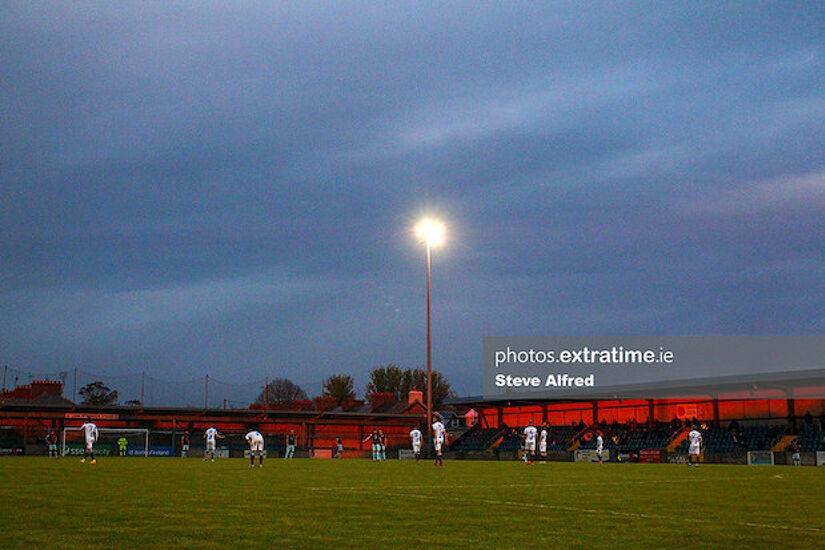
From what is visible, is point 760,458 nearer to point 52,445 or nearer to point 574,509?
point 574,509

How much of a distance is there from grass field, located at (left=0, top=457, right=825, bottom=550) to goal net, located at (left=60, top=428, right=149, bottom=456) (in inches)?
1752

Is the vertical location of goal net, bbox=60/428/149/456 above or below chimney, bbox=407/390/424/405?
below

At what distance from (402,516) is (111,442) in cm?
5819

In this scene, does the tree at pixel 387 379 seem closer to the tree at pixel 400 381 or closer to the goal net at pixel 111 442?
the tree at pixel 400 381

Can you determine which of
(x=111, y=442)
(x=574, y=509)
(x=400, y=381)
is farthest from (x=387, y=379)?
(x=574, y=509)

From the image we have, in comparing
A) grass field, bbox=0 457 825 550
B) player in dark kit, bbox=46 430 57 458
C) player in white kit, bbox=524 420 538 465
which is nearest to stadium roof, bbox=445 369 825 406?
player in white kit, bbox=524 420 538 465

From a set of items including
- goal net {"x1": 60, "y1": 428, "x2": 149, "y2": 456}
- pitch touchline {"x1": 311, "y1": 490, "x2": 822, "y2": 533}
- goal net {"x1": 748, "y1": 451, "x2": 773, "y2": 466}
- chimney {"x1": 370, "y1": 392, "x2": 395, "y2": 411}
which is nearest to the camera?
pitch touchline {"x1": 311, "y1": 490, "x2": 822, "y2": 533}

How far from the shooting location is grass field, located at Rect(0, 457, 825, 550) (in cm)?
962

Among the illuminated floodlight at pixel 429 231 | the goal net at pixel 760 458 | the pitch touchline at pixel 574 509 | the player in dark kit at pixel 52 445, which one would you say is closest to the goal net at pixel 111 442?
the player in dark kit at pixel 52 445

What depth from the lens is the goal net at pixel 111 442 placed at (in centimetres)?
6170

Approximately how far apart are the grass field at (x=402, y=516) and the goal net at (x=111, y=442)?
44.5 m

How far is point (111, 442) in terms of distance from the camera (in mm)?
65625

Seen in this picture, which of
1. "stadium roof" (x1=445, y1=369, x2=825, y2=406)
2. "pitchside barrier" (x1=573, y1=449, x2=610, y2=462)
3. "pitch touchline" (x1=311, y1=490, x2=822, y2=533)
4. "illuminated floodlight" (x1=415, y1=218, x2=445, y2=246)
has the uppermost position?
"illuminated floodlight" (x1=415, y1=218, x2=445, y2=246)

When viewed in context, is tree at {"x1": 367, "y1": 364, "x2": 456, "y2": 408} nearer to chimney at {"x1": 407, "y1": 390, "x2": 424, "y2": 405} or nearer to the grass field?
chimney at {"x1": 407, "y1": 390, "x2": 424, "y2": 405}
